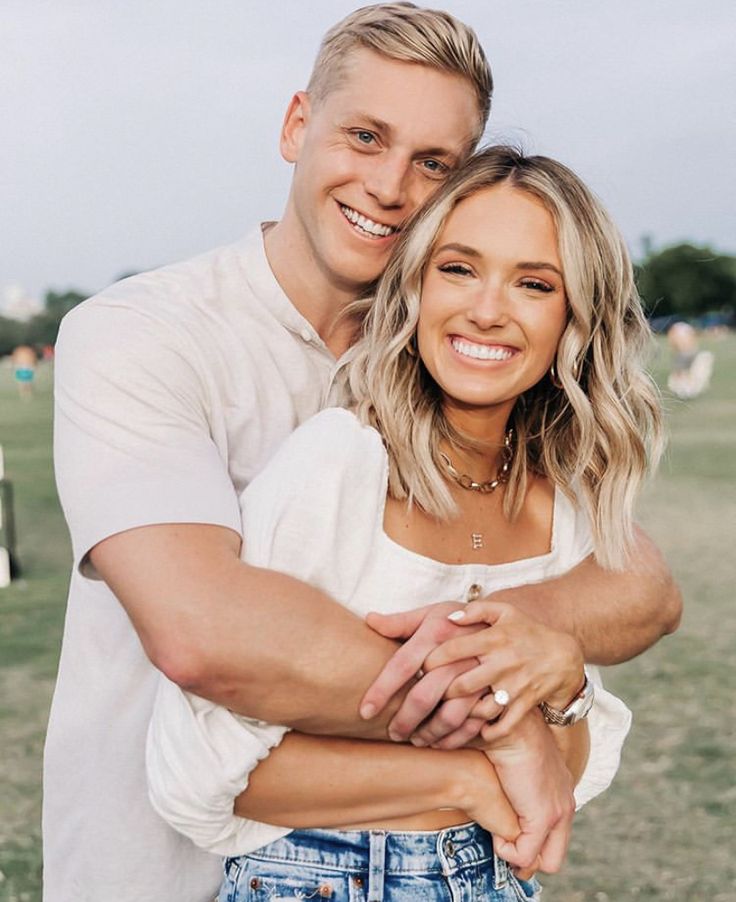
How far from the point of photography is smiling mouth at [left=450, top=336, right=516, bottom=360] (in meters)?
2.51

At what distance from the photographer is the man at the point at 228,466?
2.05 m

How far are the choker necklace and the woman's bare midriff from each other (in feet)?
2.17

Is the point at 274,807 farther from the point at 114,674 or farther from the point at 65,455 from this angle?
the point at 65,455

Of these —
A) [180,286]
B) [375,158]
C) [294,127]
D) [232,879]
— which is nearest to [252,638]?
[232,879]

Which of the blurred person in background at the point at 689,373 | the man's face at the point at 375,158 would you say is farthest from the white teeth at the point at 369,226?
the blurred person in background at the point at 689,373

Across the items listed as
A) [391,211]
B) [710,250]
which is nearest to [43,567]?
[391,211]

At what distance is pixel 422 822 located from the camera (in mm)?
2189

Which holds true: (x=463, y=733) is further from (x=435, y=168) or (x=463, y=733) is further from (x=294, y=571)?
(x=435, y=168)

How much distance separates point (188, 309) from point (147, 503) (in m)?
0.53

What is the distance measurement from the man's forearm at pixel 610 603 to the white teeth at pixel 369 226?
0.88 metres

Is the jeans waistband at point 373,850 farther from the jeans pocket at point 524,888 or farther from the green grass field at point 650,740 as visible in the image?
the green grass field at point 650,740

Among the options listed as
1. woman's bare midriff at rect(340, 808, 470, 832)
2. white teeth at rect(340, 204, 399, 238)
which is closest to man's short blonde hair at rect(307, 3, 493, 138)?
white teeth at rect(340, 204, 399, 238)

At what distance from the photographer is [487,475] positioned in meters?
2.66

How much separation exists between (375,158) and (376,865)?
1.57 meters
